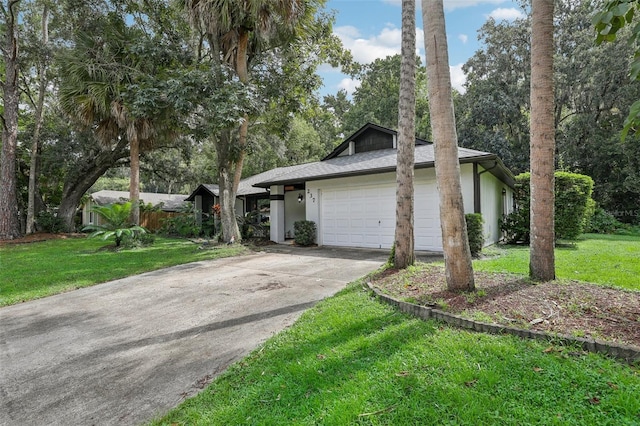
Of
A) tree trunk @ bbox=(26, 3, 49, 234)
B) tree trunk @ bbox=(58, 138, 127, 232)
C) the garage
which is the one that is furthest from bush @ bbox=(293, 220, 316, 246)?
tree trunk @ bbox=(26, 3, 49, 234)

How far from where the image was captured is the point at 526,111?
2092 cm

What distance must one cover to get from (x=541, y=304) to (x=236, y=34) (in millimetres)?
11297

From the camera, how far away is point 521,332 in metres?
2.94

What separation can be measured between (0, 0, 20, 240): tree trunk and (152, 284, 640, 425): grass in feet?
56.7

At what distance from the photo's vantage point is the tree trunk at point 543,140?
428 centimetres

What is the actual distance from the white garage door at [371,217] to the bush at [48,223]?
49.2ft

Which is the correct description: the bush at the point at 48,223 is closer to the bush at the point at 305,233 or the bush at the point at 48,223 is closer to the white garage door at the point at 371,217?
the bush at the point at 305,233

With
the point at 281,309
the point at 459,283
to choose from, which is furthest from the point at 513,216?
the point at 281,309

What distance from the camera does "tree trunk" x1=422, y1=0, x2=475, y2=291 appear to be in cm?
398

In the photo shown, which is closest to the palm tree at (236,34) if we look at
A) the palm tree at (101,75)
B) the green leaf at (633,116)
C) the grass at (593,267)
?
the palm tree at (101,75)

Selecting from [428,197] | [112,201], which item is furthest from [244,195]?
[112,201]

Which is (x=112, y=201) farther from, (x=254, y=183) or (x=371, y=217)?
(x=371, y=217)

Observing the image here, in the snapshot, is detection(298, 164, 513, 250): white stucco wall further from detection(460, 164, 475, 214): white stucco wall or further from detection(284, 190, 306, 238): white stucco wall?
detection(284, 190, 306, 238): white stucco wall

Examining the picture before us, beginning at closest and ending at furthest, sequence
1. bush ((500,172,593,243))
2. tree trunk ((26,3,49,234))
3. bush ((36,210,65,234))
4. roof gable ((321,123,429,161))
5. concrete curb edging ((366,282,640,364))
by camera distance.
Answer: concrete curb edging ((366,282,640,364)) → bush ((500,172,593,243)) → roof gable ((321,123,429,161)) → tree trunk ((26,3,49,234)) → bush ((36,210,65,234))
